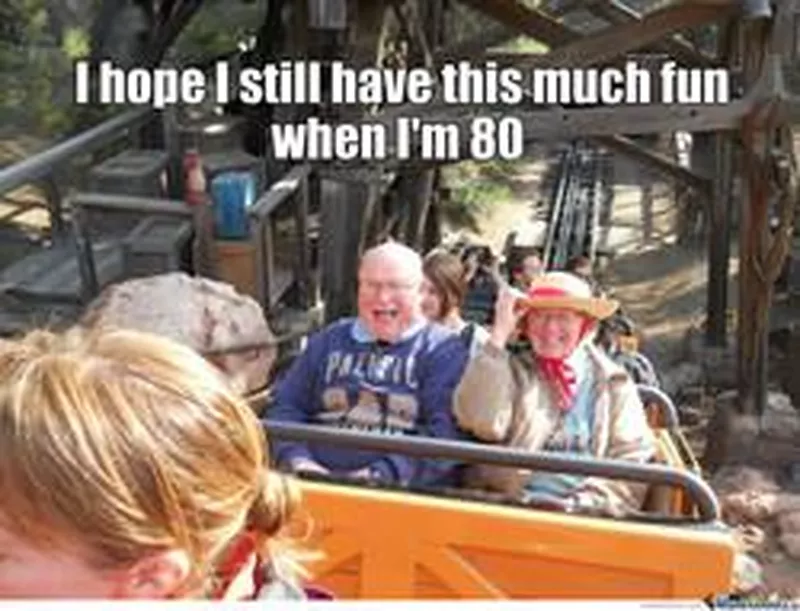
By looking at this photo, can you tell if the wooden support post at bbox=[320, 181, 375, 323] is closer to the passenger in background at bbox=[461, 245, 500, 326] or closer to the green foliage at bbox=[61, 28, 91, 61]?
the passenger in background at bbox=[461, 245, 500, 326]

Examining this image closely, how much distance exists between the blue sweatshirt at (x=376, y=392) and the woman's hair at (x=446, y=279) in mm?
585

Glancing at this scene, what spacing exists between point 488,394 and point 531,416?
129mm

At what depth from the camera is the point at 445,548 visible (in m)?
2.68

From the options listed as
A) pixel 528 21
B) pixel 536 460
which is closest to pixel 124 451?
pixel 536 460

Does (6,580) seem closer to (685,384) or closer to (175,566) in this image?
(175,566)

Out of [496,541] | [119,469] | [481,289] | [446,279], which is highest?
[119,469]

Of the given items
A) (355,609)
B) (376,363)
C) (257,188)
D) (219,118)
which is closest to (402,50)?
(219,118)

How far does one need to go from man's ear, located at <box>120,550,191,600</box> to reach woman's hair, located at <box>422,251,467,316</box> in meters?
2.98

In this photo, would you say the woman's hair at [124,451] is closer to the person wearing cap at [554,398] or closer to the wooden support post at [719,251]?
the person wearing cap at [554,398]

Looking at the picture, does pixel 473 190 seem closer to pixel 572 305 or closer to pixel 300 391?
pixel 300 391

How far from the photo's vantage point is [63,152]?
6633mm

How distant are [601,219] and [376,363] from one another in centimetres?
1301

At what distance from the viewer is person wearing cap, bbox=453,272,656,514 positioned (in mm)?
3088
